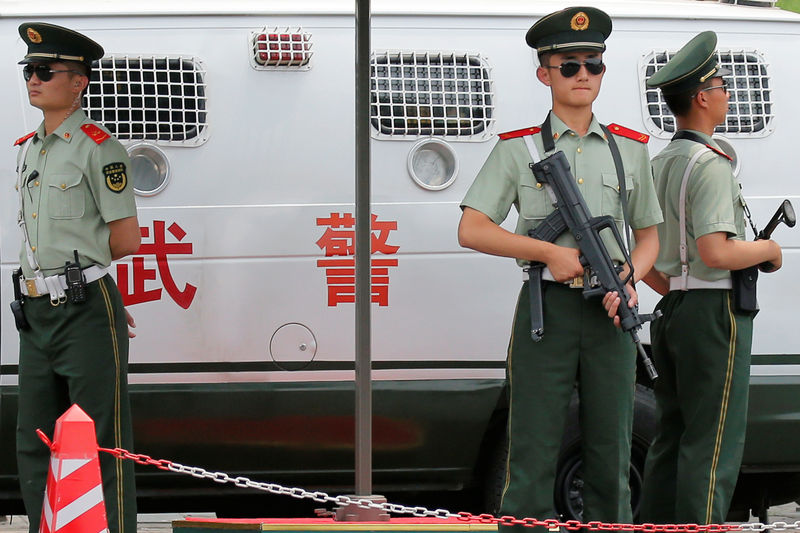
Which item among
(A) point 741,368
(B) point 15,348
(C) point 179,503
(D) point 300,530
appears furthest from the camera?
(C) point 179,503

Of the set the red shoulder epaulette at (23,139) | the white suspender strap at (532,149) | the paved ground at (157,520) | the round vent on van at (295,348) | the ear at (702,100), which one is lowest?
the paved ground at (157,520)

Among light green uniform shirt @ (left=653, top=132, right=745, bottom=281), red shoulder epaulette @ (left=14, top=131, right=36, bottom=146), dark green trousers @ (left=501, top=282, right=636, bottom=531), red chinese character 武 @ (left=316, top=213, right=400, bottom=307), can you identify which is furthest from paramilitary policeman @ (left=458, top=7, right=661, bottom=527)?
red shoulder epaulette @ (left=14, top=131, right=36, bottom=146)

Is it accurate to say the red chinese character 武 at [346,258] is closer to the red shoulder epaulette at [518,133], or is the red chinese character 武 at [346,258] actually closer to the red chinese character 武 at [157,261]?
the red chinese character 武 at [157,261]

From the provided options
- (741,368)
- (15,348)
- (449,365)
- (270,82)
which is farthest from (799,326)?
(15,348)

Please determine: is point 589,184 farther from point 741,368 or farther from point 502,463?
point 502,463

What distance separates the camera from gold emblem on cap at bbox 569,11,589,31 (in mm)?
4152

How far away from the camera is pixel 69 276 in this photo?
14.8 ft

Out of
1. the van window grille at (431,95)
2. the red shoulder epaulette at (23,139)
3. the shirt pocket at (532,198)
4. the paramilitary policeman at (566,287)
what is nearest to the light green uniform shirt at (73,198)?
the red shoulder epaulette at (23,139)

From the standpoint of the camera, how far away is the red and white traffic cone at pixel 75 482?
3668 mm

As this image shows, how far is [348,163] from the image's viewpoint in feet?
17.2

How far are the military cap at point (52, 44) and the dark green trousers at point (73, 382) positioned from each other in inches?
31.8

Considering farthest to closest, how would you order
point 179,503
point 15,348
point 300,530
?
point 179,503
point 15,348
point 300,530

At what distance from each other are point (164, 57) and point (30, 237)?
1.02m

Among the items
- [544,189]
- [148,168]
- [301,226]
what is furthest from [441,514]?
[148,168]
